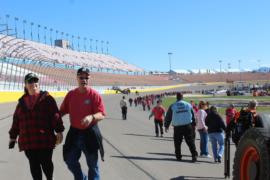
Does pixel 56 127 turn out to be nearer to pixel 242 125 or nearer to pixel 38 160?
pixel 38 160

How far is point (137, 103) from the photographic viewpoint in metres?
56.7

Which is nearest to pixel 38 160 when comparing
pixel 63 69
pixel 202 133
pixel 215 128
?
pixel 215 128

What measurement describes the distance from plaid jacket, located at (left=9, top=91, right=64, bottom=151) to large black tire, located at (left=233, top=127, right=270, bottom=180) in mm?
2076

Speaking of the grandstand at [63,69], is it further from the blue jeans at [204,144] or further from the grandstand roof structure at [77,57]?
the blue jeans at [204,144]

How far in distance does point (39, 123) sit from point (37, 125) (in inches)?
1.2

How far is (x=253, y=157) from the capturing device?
215 inches

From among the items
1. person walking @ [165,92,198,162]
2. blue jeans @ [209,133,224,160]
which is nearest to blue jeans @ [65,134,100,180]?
person walking @ [165,92,198,162]

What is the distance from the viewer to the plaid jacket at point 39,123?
18.9ft

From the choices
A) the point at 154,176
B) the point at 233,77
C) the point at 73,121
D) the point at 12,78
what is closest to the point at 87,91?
the point at 73,121

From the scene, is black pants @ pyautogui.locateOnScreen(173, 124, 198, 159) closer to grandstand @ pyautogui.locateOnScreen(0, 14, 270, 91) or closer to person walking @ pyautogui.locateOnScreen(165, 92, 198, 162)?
person walking @ pyautogui.locateOnScreen(165, 92, 198, 162)

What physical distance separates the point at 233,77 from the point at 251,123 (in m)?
189

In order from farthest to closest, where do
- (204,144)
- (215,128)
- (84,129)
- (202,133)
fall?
(202,133), (204,144), (215,128), (84,129)

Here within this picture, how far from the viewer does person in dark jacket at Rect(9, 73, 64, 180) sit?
5.77 meters

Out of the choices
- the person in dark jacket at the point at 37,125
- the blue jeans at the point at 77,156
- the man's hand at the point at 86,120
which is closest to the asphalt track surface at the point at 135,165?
the blue jeans at the point at 77,156
